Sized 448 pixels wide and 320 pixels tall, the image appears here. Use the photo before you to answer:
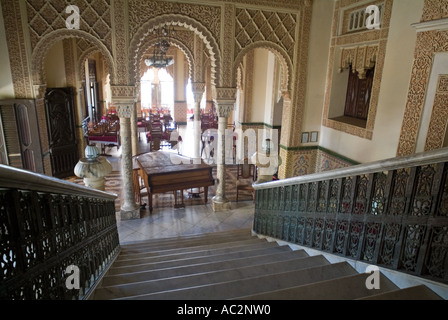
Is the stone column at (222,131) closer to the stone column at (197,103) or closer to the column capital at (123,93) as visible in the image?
the column capital at (123,93)

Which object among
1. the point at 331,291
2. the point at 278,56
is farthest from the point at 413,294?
the point at 278,56

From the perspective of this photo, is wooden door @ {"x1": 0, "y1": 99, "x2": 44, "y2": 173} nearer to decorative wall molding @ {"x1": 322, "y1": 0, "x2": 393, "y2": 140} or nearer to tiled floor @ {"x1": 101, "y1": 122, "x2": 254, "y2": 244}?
tiled floor @ {"x1": 101, "y1": 122, "x2": 254, "y2": 244}

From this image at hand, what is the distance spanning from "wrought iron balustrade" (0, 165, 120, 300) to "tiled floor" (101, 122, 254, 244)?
3004 mm

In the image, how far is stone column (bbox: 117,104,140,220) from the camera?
547 centimetres

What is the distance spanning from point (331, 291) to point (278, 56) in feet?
16.6

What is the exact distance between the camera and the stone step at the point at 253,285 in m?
1.92

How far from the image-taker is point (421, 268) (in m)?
1.75

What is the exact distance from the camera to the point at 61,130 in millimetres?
7523

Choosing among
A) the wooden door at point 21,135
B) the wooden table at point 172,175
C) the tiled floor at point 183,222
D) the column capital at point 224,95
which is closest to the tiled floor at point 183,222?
the tiled floor at point 183,222

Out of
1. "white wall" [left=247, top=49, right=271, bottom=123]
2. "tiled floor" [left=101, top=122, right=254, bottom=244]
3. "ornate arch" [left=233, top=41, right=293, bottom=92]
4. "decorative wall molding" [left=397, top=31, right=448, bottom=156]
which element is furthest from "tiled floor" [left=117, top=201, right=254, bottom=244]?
"white wall" [left=247, top=49, right=271, bottom=123]

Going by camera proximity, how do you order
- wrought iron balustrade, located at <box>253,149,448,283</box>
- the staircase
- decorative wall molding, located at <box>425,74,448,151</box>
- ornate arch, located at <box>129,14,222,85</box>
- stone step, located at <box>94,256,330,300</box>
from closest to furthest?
1. wrought iron balustrade, located at <box>253,149,448,283</box>
2. the staircase
3. stone step, located at <box>94,256,330,300</box>
4. decorative wall molding, located at <box>425,74,448,151</box>
5. ornate arch, located at <box>129,14,222,85</box>

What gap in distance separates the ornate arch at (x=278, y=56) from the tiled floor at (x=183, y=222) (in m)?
2.62

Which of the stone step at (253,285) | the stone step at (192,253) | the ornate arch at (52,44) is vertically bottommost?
the stone step at (192,253)
